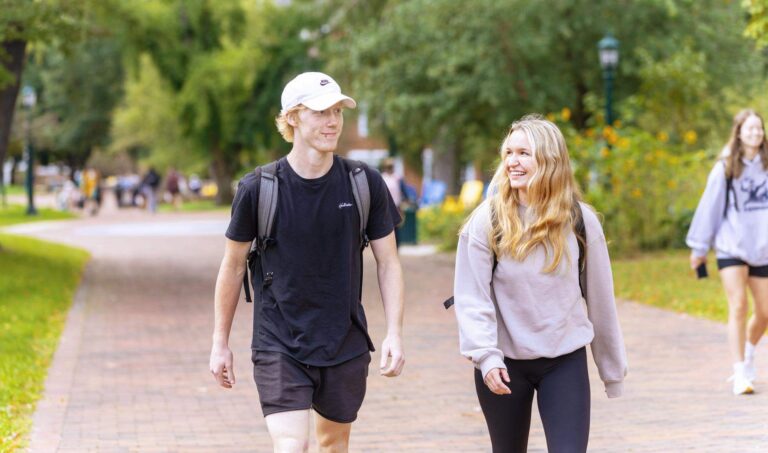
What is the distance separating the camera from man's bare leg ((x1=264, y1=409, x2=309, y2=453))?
4.46 m

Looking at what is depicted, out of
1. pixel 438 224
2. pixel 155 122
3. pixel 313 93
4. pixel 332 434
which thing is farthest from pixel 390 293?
pixel 155 122

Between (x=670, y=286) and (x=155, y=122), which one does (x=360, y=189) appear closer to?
(x=670, y=286)

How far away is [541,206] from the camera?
4.41 metres

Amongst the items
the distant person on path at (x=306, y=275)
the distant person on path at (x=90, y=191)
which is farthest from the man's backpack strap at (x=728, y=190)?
the distant person on path at (x=90, y=191)

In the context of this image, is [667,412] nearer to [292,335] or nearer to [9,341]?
[292,335]

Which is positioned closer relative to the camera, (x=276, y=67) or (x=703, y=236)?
(x=703, y=236)

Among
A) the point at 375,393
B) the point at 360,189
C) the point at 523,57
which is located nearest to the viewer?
the point at 360,189

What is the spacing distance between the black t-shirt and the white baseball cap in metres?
0.23

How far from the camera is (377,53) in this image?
989 inches

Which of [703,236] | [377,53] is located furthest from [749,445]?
[377,53]

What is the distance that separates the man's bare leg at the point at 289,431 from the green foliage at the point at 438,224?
740 inches

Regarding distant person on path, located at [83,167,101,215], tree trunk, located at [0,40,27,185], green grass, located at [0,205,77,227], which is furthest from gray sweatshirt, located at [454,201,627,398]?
distant person on path, located at [83,167,101,215]

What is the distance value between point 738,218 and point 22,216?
103ft

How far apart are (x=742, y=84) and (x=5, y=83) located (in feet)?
50.7
